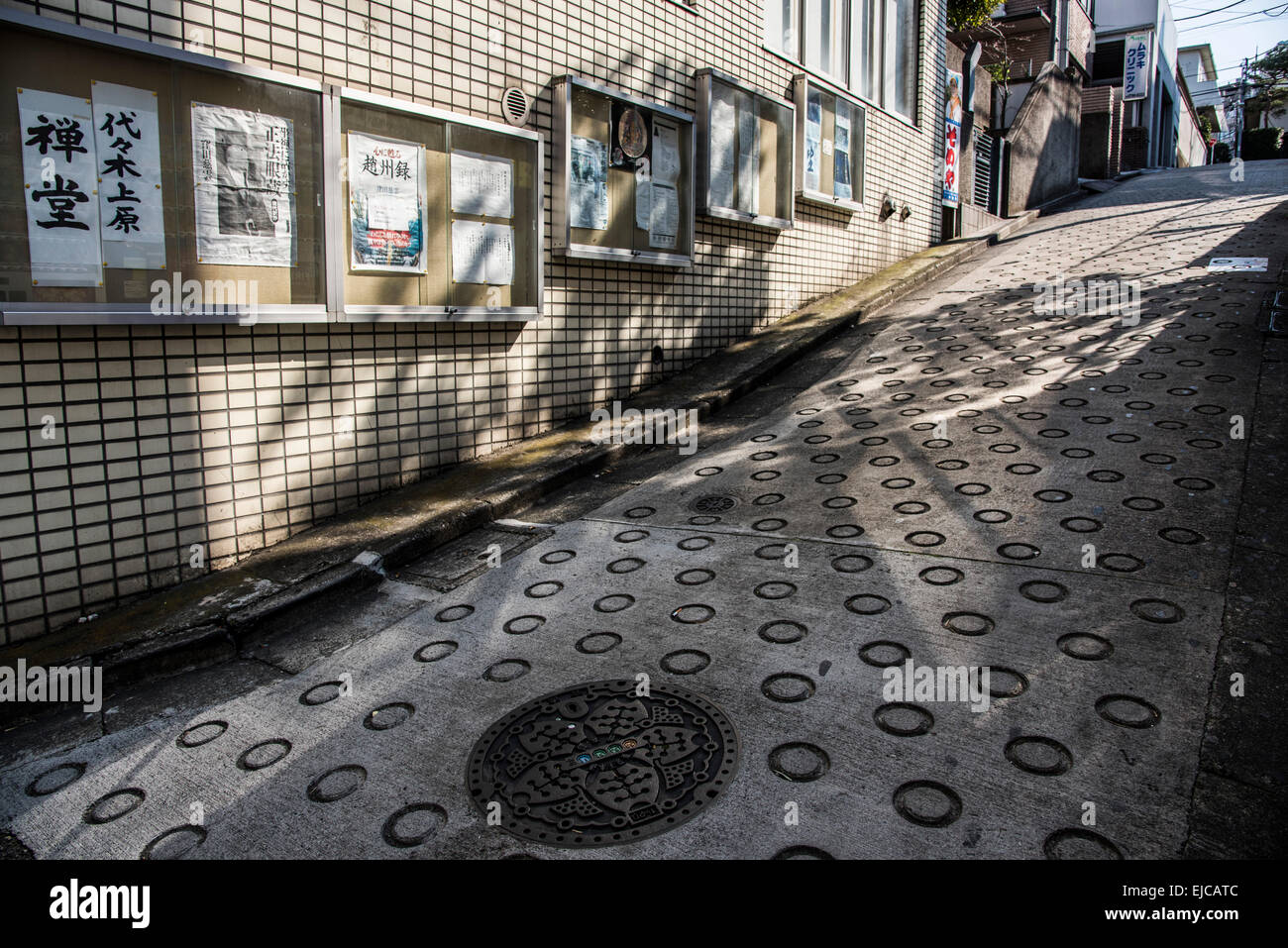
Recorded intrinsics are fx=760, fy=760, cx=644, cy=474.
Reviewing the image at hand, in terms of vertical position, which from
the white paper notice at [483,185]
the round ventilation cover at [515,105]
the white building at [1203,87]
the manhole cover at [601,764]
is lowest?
the manhole cover at [601,764]

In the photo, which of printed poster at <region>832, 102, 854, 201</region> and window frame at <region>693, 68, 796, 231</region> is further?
printed poster at <region>832, 102, 854, 201</region>

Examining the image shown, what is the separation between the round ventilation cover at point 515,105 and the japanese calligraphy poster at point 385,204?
106 centimetres

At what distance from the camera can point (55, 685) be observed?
11.6ft

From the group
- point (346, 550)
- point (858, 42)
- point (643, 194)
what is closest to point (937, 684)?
point (346, 550)

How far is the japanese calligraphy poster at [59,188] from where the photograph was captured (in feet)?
12.3

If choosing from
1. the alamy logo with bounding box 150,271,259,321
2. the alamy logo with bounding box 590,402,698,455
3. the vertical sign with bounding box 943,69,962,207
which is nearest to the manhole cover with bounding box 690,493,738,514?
the alamy logo with bounding box 590,402,698,455

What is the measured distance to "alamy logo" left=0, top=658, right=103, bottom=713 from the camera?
A: 3.50 metres

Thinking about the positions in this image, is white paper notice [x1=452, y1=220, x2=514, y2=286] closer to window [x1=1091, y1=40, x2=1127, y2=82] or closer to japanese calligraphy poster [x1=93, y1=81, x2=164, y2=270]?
japanese calligraphy poster [x1=93, y1=81, x2=164, y2=270]

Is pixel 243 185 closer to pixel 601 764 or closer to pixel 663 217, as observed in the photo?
pixel 601 764

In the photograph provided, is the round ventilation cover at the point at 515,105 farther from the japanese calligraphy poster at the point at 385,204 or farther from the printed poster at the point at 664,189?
the printed poster at the point at 664,189

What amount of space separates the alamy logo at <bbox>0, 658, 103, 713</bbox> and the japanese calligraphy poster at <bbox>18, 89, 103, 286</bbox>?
1900 millimetres

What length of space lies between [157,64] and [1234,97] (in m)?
70.6

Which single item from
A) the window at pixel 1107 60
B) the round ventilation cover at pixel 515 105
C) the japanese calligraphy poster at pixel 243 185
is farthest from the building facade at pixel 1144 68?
the japanese calligraphy poster at pixel 243 185
